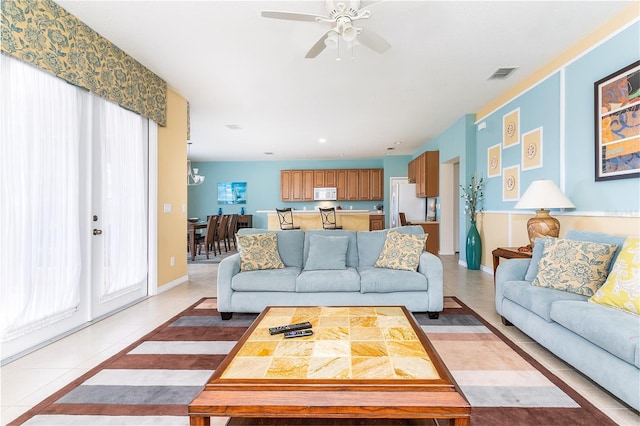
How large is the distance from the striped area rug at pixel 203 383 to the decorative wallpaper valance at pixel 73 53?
2.31m

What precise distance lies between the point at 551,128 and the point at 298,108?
3.46 metres

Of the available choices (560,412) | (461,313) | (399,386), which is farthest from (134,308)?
(560,412)

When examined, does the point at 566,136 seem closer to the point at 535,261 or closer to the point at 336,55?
the point at 535,261

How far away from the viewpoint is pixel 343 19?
2186 mm

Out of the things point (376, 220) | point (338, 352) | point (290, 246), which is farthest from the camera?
point (376, 220)

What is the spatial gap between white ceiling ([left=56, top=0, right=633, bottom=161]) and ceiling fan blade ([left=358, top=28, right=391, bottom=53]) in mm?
292

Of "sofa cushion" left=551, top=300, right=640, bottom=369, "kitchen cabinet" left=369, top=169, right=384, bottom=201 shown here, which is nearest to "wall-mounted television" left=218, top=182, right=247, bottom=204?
"kitchen cabinet" left=369, top=169, right=384, bottom=201

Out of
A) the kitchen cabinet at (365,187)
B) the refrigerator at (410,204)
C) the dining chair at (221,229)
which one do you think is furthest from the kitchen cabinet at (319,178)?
the dining chair at (221,229)

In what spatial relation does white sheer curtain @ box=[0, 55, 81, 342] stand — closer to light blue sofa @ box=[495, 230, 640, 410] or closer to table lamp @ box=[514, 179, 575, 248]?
light blue sofa @ box=[495, 230, 640, 410]

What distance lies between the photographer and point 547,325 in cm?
213

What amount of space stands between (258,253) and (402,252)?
1.50 meters

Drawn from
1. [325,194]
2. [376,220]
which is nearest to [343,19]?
[376,220]

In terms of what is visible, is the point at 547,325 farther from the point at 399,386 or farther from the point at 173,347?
the point at 173,347

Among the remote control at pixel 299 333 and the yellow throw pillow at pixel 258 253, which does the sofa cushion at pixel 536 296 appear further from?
the yellow throw pillow at pixel 258 253
